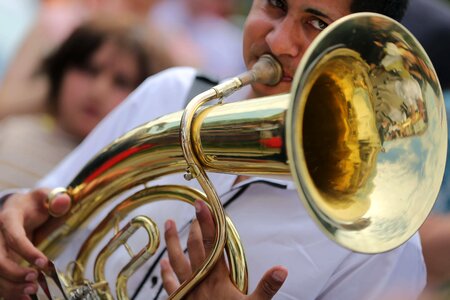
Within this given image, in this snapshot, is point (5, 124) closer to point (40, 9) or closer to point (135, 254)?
point (40, 9)

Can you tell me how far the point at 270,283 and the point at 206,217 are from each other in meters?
0.17

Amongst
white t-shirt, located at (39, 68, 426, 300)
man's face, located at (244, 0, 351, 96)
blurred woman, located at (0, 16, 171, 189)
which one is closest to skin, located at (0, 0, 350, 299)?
man's face, located at (244, 0, 351, 96)

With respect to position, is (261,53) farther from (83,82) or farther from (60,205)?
(83,82)

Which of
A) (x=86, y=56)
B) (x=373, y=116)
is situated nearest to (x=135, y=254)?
(x=373, y=116)

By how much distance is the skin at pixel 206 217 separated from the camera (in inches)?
60.9

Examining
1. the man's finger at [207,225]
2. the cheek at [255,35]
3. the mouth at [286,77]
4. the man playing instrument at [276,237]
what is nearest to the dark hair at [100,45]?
the man playing instrument at [276,237]

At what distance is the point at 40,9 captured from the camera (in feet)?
12.0

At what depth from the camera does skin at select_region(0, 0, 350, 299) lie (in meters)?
1.55

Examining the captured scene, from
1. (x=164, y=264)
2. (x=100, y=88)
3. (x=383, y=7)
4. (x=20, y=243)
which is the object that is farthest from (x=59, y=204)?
(x=100, y=88)

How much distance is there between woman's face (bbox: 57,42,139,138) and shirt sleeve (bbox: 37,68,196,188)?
0.62 meters

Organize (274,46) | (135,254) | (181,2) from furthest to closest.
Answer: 1. (181,2)
2. (135,254)
3. (274,46)

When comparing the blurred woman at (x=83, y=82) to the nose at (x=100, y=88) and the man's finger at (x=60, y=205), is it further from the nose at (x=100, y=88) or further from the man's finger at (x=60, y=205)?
the man's finger at (x=60, y=205)

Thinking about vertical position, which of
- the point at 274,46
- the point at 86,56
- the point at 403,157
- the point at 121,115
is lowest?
the point at 86,56

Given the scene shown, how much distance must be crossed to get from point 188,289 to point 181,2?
2886 millimetres
